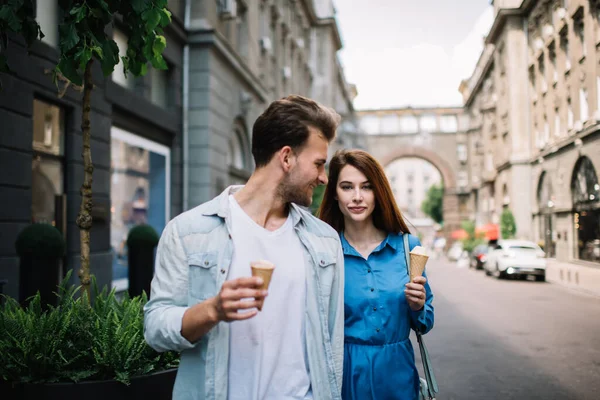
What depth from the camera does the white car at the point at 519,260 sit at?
2019cm

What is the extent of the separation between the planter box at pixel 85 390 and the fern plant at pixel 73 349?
5 cm

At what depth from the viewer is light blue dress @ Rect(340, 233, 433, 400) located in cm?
278

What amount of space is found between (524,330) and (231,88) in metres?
11.3

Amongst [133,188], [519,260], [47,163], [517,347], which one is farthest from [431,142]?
[47,163]

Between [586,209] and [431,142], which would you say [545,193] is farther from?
[431,142]

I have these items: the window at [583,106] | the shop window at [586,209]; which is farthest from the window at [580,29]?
the shop window at [586,209]

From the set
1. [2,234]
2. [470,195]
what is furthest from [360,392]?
[470,195]

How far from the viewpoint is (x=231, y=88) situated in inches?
679

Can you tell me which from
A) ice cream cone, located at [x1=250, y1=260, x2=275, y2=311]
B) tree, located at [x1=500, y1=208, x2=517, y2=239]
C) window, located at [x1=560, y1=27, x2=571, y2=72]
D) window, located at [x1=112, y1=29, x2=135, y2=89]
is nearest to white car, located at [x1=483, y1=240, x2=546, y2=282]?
window, located at [x1=560, y1=27, x2=571, y2=72]

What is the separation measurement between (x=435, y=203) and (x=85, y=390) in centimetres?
7910

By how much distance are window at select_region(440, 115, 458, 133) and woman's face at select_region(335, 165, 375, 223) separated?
2474 inches

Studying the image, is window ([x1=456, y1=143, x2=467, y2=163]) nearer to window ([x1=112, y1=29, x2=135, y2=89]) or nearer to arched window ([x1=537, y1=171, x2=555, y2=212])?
arched window ([x1=537, y1=171, x2=555, y2=212])

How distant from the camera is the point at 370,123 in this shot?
214 feet

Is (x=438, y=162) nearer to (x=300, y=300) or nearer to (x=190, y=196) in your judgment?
(x=190, y=196)
